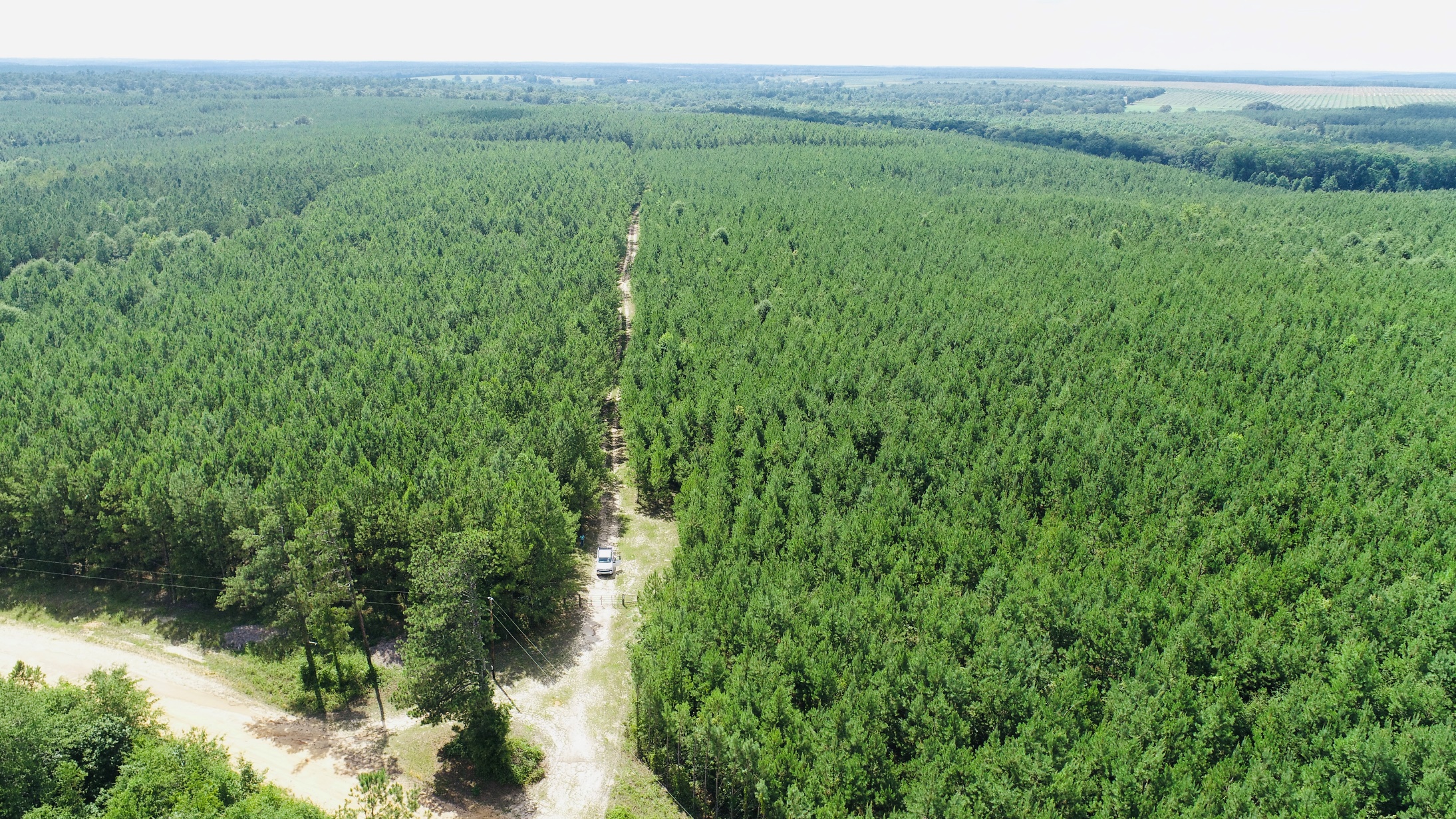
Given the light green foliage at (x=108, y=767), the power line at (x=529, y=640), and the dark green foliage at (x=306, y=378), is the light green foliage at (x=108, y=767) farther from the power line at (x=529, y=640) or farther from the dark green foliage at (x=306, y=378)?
the power line at (x=529, y=640)

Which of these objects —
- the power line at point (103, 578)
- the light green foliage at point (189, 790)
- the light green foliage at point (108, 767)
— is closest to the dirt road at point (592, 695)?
the light green foliage at point (189, 790)

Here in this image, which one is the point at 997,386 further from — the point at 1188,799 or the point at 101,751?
the point at 101,751

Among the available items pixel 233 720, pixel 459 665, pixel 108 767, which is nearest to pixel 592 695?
pixel 459 665

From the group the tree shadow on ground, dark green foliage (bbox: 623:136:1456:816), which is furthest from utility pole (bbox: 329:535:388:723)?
dark green foliage (bbox: 623:136:1456:816)

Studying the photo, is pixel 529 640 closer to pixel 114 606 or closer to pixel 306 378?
pixel 114 606

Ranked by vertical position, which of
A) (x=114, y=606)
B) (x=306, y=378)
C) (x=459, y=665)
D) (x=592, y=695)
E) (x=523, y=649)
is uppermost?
(x=306, y=378)

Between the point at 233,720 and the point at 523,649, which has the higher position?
the point at 523,649
